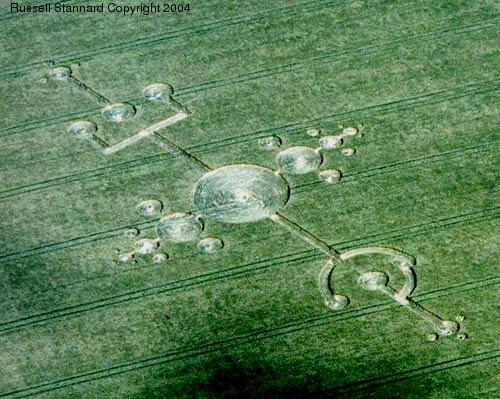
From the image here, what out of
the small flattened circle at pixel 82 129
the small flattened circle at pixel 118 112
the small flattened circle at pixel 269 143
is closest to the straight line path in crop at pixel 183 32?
the small flattened circle at pixel 118 112

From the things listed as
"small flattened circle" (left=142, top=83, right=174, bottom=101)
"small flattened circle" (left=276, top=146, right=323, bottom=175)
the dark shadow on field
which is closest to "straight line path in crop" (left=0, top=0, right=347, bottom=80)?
"small flattened circle" (left=142, top=83, right=174, bottom=101)

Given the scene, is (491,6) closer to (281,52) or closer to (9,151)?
(281,52)

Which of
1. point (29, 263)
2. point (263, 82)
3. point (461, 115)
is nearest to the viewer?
point (29, 263)

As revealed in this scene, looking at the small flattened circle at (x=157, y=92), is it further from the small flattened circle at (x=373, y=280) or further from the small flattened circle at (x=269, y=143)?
the small flattened circle at (x=373, y=280)

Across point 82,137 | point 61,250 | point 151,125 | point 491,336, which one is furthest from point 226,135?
point 491,336

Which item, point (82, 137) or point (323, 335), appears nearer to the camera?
point (323, 335)

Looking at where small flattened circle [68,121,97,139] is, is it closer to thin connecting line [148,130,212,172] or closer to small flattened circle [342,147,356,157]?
thin connecting line [148,130,212,172]

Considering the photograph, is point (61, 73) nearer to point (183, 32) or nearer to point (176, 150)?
point (183, 32)

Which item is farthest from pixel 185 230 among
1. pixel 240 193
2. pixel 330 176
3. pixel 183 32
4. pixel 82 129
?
pixel 183 32
